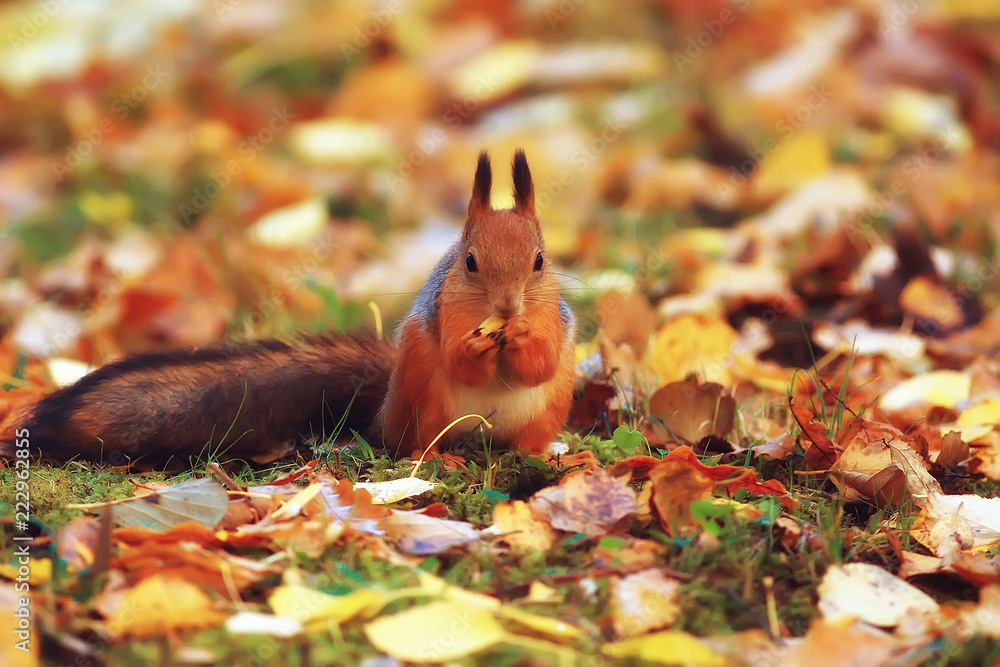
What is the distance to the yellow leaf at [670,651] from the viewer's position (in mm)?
1274

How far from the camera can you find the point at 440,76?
5285mm

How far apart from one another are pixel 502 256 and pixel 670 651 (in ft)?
2.70

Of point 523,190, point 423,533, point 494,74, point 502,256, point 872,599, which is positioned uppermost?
point 494,74

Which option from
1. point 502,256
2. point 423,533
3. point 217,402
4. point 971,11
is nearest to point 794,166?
point 971,11

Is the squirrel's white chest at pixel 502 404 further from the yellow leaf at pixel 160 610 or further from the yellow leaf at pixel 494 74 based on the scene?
the yellow leaf at pixel 494 74

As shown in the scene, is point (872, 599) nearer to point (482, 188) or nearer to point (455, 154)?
point (482, 188)

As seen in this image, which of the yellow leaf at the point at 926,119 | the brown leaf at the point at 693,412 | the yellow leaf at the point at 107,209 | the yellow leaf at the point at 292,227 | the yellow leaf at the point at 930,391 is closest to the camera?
the brown leaf at the point at 693,412

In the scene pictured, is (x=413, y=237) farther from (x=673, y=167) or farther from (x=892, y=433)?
(x=892, y=433)

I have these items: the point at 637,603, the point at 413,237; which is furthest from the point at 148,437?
the point at 413,237

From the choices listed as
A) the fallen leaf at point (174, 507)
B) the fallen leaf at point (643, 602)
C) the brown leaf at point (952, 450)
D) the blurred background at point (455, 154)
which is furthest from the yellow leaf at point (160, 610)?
the brown leaf at point (952, 450)

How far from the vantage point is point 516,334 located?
1856 mm

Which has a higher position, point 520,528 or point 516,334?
point 516,334

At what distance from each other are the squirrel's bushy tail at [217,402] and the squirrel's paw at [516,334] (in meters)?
0.41

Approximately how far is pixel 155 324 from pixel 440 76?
266 centimetres
